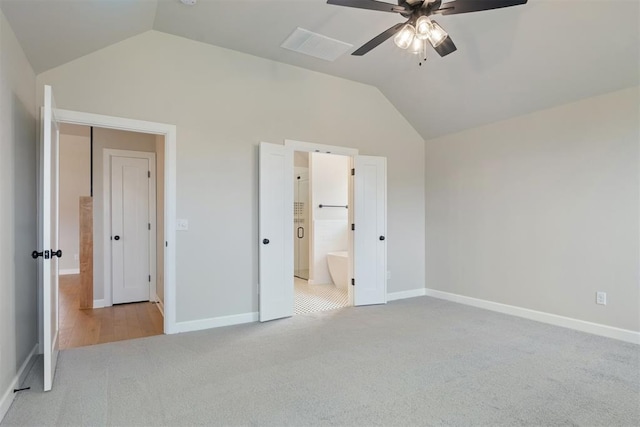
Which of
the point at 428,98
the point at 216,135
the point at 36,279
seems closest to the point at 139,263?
the point at 36,279

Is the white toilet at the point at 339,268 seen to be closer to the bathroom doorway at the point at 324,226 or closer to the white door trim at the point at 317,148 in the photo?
the bathroom doorway at the point at 324,226

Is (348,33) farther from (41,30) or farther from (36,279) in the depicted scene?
(36,279)

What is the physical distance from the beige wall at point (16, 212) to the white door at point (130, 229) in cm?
183

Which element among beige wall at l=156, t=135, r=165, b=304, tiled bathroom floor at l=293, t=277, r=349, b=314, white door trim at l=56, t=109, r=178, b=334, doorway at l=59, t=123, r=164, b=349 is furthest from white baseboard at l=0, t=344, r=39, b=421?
tiled bathroom floor at l=293, t=277, r=349, b=314

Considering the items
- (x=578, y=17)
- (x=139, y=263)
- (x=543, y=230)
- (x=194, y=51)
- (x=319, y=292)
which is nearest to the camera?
(x=578, y=17)

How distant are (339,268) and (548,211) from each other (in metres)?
3.08

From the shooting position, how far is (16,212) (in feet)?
7.72

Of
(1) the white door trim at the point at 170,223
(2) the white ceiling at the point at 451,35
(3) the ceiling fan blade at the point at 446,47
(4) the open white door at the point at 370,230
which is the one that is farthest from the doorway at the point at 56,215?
(3) the ceiling fan blade at the point at 446,47

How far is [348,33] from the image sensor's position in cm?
340

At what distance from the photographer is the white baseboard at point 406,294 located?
4909 mm

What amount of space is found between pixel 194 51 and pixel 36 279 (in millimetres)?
2638

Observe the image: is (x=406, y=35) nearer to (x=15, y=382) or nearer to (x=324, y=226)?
(x=15, y=382)

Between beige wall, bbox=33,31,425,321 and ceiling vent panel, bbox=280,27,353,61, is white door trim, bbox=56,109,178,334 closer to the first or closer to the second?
beige wall, bbox=33,31,425,321

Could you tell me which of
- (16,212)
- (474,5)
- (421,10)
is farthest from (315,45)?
(16,212)
